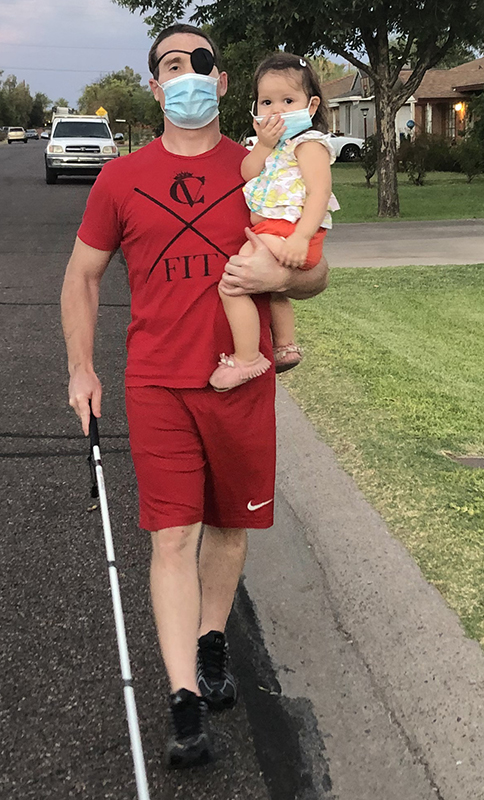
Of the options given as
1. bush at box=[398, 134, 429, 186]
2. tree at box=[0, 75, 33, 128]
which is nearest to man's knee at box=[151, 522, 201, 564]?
bush at box=[398, 134, 429, 186]

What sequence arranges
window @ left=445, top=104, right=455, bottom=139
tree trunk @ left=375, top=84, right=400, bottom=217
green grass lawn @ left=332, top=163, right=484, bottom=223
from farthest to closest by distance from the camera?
window @ left=445, top=104, right=455, bottom=139, green grass lawn @ left=332, top=163, right=484, bottom=223, tree trunk @ left=375, top=84, right=400, bottom=217

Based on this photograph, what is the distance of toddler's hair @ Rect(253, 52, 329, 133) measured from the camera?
290 centimetres

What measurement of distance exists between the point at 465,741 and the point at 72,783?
1.18 metres

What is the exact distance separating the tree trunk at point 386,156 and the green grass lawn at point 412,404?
409 inches

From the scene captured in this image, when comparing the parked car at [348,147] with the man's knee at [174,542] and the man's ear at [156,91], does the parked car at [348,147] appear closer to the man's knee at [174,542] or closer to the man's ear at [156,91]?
the man's ear at [156,91]

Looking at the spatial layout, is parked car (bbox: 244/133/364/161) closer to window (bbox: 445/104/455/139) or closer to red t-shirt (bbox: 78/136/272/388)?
window (bbox: 445/104/455/139)

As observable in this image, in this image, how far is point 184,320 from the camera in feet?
9.57

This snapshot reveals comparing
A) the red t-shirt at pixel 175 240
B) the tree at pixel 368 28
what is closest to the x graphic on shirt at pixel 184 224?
the red t-shirt at pixel 175 240

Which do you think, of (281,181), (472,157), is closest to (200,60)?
(281,181)

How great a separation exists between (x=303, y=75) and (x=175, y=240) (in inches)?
25.2

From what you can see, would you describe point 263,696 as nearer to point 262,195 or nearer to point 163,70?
point 262,195

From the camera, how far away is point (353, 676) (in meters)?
3.29

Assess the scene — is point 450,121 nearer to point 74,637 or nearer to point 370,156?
point 370,156

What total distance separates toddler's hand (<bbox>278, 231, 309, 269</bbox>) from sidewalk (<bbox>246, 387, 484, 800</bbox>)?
1.43m
